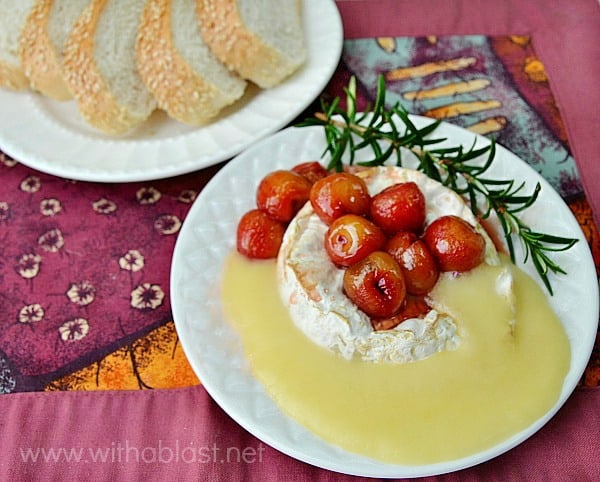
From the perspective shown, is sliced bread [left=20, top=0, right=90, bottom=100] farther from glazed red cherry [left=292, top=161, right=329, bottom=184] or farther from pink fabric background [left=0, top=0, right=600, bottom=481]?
pink fabric background [left=0, top=0, right=600, bottom=481]

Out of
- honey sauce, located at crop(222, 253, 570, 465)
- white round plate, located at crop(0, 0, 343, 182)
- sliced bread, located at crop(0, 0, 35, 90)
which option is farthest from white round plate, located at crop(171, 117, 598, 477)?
sliced bread, located at crop(0, 0, 35, 90)

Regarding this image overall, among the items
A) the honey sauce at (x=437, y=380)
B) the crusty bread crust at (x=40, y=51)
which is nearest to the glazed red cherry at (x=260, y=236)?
the honey sauce at (x=437, y=380)

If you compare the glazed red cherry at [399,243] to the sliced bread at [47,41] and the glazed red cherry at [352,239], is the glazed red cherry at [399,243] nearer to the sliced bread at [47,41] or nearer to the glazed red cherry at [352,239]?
the glazed red cherry at [352,239]

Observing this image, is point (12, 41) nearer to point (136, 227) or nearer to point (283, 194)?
point (136, 227)

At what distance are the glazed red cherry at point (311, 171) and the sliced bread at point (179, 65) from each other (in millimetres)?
391

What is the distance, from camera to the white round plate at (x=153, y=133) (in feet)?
5.42

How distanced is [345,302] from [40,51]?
1194 millimetres

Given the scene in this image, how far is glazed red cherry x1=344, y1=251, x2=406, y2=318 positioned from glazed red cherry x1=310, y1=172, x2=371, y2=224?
→ 14 cm

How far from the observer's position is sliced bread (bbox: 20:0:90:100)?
1753 millimetres

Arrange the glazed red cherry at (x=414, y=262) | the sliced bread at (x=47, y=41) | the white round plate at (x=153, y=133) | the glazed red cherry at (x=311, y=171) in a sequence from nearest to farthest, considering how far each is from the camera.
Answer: the glazed red cherry at (x=414, y=262)
the glazed red cherry at (x=311, y=171)
the white round plate at (x=153, y=133)
the sliced bread at (x=47, y=41)

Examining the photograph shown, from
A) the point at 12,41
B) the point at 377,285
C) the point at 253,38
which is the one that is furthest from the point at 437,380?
the point at 12,41

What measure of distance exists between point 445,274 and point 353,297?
210 mm

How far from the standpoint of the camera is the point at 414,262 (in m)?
1.21

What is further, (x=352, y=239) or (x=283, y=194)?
(x=283, y=194)
